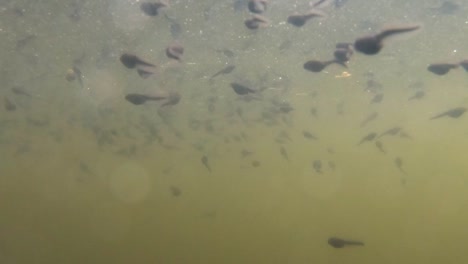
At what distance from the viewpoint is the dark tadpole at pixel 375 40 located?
3.96 metres

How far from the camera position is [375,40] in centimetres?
414

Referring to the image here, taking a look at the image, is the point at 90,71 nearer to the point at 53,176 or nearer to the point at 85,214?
the point at 85,214

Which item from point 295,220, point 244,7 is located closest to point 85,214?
point 295,220

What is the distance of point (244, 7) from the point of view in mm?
Result: 10766

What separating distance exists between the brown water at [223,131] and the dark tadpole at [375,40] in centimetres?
212

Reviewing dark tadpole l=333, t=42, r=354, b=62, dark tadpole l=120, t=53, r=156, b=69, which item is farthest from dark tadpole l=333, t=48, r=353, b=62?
dark tadpole l=120, t=53, r=156, b=69

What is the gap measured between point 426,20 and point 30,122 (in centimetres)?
1831

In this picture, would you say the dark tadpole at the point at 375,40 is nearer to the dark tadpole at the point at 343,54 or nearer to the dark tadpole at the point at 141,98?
the dark tadpole at the point at 343,54

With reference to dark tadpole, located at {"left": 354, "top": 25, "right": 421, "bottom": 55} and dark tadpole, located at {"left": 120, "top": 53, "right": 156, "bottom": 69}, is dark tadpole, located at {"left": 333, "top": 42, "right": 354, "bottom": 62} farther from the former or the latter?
dark tadpole, located at {"left": 120, "top": 53, "right": 156, "bottom": 69}

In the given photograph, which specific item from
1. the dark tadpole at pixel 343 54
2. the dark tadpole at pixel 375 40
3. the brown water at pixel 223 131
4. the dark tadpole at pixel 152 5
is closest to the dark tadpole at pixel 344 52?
the dark tadpole at pixel 343 54

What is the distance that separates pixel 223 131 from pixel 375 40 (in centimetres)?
2155

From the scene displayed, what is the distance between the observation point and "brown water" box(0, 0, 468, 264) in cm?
1216

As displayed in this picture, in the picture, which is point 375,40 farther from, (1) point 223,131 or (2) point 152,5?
(1) point 223,131

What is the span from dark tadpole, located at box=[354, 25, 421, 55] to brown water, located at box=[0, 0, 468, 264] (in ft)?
6.96
